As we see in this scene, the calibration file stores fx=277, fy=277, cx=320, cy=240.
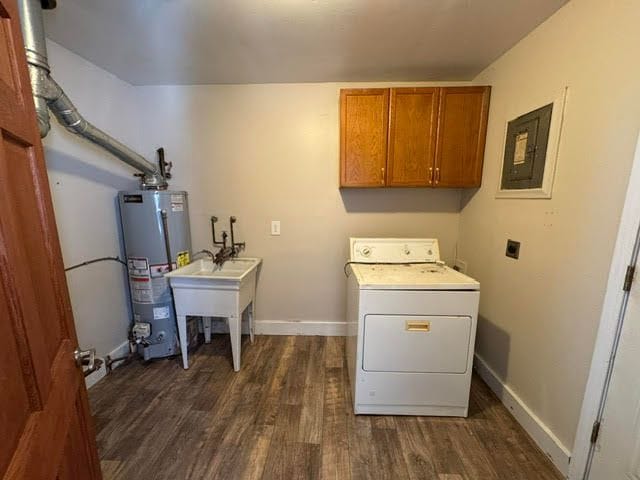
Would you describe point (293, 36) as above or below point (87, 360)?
above

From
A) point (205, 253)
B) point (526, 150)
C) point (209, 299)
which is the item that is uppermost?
point (526, 150)

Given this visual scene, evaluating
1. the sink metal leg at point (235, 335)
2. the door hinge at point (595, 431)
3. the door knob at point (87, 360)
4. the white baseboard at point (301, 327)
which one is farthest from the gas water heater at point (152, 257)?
the door hinge at point (595, 431)

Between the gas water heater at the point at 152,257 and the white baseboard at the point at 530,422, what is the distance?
2.48 m

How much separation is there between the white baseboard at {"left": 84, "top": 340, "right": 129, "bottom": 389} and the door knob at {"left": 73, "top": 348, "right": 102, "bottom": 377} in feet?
4.69

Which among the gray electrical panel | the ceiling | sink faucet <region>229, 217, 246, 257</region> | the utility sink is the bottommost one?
the utility sink

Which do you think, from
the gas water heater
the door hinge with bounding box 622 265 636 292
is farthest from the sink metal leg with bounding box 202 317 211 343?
the door hinge with bounding box 622 265 636 292

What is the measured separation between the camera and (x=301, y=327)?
2729mm

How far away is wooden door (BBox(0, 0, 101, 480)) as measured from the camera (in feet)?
1.76

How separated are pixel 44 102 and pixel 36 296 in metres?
1.34

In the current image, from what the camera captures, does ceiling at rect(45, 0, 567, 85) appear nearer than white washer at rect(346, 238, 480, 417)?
Yes

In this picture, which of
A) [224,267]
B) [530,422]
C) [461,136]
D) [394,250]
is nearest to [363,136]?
[461,136]

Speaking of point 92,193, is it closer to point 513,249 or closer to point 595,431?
point 513,249

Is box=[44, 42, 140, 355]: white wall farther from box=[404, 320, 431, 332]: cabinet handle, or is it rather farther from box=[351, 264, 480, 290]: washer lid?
box=[404, 320, 431, 332]: cabinet handle

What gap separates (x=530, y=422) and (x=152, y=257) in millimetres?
2738
